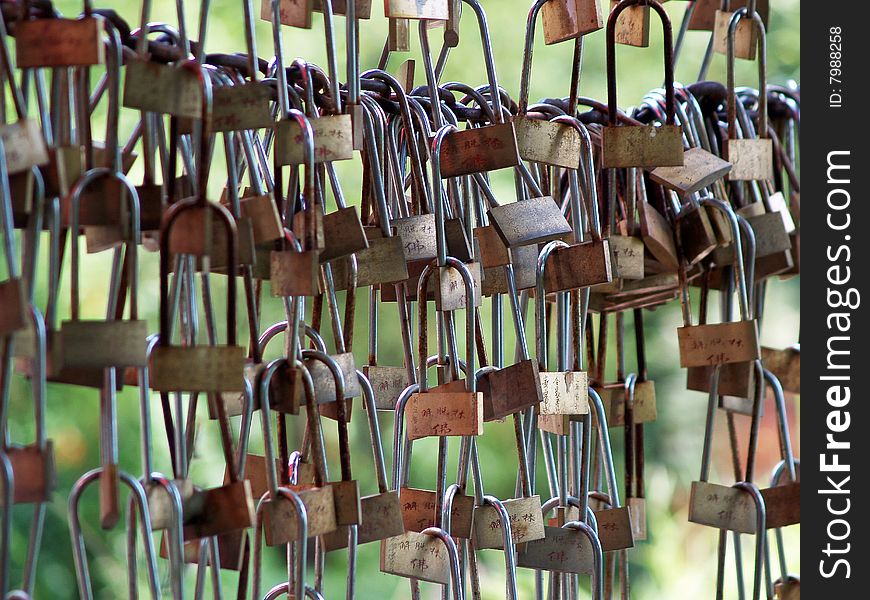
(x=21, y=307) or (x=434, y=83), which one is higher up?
(x=434, y=83)

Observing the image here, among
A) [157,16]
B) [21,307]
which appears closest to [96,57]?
[21,307]

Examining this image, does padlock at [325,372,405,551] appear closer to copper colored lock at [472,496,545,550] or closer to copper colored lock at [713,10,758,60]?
copper colored lock at [472,496,545,550]

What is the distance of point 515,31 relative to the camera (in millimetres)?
1563

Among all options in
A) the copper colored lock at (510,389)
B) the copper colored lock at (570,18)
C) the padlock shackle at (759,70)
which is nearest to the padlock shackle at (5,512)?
the copper colored lock at (510,389)

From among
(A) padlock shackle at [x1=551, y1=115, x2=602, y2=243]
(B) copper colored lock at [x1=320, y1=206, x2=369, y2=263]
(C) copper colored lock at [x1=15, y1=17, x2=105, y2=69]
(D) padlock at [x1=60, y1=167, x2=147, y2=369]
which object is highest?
(C) copper colored lock at [x1=15, y1=17, x2=105, y2=69]

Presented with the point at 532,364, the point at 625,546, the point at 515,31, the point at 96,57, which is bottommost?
the point at 625,546

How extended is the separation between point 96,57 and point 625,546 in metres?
0.36

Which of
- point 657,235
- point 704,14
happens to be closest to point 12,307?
point 657,235

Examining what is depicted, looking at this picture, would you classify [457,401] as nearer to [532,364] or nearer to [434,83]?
[532,364]

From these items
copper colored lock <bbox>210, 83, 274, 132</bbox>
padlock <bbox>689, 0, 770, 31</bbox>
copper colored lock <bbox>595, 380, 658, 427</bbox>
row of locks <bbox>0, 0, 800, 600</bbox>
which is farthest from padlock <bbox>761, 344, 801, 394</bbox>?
copper colored lock <bbox>210, 83, 274, 132</bbox>

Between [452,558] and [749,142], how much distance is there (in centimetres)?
29

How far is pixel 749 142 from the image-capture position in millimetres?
582

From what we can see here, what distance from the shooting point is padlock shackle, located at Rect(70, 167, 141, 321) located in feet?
1.14

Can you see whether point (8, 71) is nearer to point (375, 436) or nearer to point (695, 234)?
point (375, 436)
